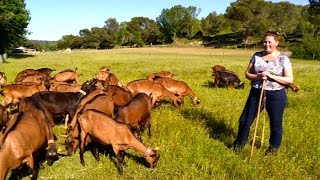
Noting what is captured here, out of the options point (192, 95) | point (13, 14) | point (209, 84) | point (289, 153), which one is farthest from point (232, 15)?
point (289, 153)

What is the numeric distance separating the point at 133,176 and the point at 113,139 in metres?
0.72

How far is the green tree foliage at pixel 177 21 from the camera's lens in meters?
112

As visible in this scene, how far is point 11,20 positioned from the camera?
125 ft

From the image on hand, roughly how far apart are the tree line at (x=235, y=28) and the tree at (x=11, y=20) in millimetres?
30036

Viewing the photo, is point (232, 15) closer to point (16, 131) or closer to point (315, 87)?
point (315, 87)

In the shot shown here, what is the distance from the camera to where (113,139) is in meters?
6.66

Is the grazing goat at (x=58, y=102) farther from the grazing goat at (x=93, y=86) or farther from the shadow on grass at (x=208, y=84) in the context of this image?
the shadow on grass at (x=208, y=84)

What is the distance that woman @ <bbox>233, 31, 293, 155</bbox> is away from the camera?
650 cm

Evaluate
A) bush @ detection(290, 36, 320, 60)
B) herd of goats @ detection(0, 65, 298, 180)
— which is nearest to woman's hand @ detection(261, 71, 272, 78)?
herd of goats @ detection(0, 65, 298, 180)

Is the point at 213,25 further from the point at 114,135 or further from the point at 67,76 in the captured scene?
the point at 114,135

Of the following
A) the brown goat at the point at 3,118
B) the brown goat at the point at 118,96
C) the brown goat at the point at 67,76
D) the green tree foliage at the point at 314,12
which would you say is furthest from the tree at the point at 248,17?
the brown goat at the point at 3,118

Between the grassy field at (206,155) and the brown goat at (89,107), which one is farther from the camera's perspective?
the brown goat at (89,107)

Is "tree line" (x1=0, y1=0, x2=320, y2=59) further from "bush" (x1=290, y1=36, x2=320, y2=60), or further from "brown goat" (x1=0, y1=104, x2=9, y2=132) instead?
"brown goat" (x1=0, y1=104, x2=9, y2=132)

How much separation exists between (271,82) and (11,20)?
3604 cm
